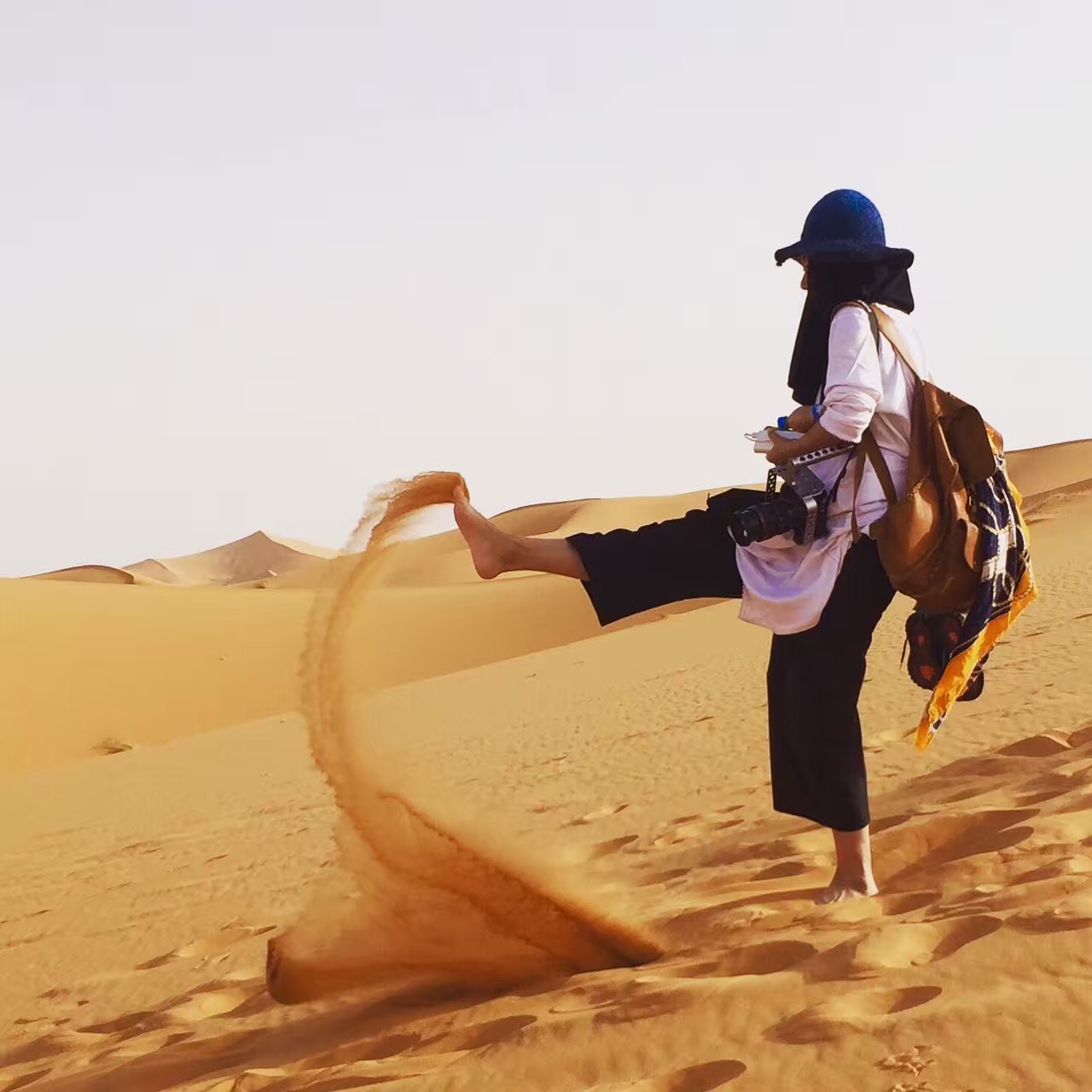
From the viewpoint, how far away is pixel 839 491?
349 cm

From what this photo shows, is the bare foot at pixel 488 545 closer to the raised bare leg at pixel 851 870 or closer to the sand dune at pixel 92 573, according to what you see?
the raised bare leg at pixel 851 870

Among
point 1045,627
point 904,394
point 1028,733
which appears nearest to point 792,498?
point 904,394

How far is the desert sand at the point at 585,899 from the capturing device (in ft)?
8.94

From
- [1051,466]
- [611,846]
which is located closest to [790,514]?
[611,846]

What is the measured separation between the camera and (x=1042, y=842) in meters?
3.76

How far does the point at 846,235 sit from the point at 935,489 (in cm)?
71

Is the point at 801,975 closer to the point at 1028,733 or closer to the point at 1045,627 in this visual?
the point at 1028,733

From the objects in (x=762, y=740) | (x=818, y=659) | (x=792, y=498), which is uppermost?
(x=792, y=498)

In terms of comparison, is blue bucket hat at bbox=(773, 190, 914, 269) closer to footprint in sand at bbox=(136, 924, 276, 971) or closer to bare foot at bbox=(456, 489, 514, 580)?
bare foot at bbox=(456, 489, 514, 580)

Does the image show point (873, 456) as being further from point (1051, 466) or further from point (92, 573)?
point (92, 573)

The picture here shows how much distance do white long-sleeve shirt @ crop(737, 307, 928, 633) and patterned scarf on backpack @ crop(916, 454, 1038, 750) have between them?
254 millimetres

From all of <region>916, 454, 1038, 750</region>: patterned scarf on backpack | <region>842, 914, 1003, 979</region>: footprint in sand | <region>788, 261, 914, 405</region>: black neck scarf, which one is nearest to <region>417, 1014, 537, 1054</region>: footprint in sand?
<region>842, 914, 1003, 979</region>: footprint in sand

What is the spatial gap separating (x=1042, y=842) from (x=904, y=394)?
1329 mm

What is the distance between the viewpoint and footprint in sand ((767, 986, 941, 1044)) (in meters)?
2.61
